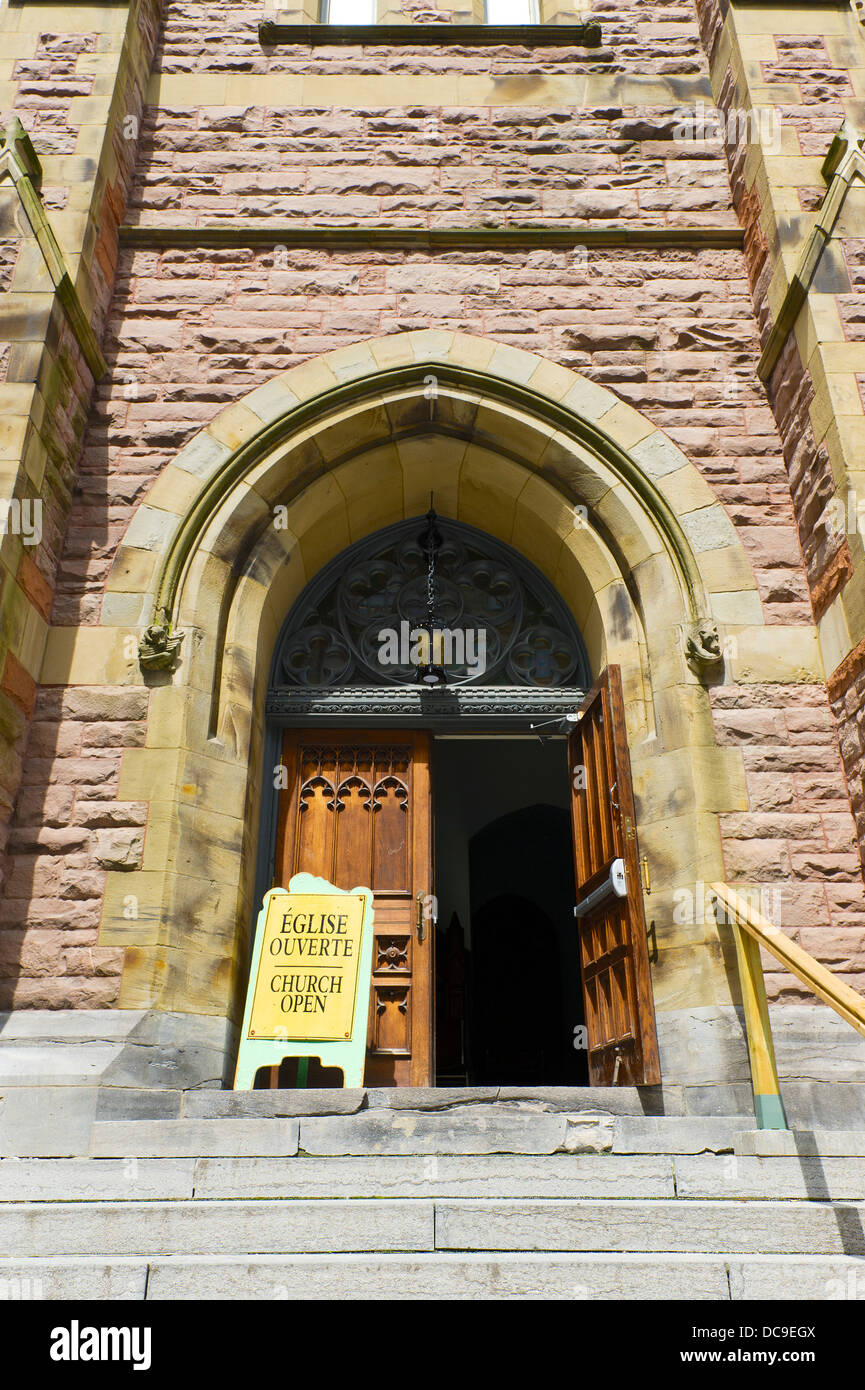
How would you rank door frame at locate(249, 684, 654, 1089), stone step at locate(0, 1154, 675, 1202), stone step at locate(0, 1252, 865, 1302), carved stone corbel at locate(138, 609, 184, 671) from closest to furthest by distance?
stone step at locate(0, 1252, 865, 1302)
stone step at locate(0, 1154, 675, 1202)
carved stone corbel at locate(138, 609, 184, 671)
door frame at locate(249, 684, 654, 1089)

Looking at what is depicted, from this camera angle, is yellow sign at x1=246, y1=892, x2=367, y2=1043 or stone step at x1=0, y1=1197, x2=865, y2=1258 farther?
yellow sign at x1=246, y1=892, x2=367, y2=1043

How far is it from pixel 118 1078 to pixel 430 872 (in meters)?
2.25

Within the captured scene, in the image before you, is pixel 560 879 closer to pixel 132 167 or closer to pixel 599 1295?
pixel 132 167

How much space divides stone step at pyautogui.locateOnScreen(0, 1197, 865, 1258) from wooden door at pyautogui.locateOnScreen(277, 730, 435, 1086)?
260 cm

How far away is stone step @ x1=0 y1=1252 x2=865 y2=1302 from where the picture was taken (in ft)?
8.79

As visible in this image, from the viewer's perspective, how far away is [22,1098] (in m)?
4.41

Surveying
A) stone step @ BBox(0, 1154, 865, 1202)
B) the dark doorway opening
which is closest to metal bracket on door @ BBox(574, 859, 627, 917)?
stone step @ BBox(0, 1154, 865, 1202)

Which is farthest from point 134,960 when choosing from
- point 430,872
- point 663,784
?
point 663,784

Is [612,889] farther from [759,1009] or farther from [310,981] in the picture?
[310,981]

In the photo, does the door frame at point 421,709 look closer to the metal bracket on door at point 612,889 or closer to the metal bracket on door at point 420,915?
the metal bracket on door at point 420,915

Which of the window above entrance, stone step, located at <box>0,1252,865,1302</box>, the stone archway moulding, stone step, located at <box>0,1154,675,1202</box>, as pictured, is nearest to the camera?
stone step, located at <box>0,1252,865,1302</box>

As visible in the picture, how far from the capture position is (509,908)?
12.2m

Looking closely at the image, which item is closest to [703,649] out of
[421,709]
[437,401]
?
[421,709]

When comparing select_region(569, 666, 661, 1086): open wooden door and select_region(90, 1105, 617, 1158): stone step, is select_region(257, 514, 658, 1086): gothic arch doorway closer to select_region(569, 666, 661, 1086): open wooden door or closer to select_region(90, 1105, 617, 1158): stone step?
select_region(569, 666, 661, 1086): open wooden door
